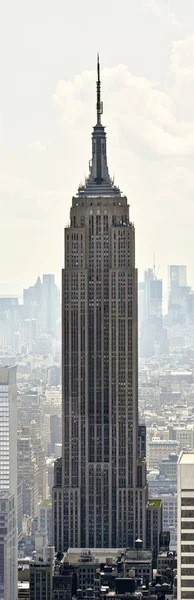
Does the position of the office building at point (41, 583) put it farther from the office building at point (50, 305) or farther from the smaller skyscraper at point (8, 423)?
the office building at point (50, 305)

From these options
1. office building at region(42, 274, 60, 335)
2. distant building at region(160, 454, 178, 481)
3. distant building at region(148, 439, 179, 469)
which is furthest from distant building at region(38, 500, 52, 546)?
office building at region(42, 274, 60, 335)

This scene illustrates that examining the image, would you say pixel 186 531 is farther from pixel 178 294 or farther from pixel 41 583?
pixel 178 294

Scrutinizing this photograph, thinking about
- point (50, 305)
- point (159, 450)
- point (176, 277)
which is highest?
point (176, 277)

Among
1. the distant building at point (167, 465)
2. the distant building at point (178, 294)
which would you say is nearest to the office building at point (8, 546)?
the distant building at point (167, 465)

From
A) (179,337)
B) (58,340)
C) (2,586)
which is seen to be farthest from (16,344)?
(2,586)

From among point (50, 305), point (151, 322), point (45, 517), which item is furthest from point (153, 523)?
point (50, 305)

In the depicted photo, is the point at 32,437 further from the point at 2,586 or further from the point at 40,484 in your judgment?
the point at 2,586

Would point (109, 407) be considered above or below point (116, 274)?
below
